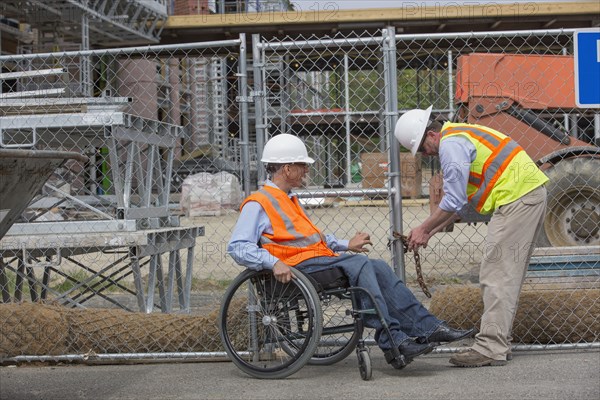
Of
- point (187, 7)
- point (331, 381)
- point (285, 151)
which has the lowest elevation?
point (331, 381)

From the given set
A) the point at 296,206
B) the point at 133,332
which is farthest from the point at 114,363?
the point at 296,206

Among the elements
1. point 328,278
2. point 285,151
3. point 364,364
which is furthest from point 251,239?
point 364,364

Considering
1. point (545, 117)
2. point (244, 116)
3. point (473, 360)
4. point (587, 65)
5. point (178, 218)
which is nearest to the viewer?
point (473, 360)

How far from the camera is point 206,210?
22.9 metres

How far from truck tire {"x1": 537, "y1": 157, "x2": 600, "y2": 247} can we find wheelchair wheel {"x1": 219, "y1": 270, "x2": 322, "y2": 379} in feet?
16.3

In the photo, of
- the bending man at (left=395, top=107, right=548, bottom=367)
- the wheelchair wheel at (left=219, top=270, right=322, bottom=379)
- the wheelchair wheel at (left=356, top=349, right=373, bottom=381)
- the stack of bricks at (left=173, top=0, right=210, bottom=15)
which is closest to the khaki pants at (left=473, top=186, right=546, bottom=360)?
the bending man at (left=395, top=107, right=548, bottom=367)

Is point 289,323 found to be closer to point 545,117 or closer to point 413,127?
point 413,127

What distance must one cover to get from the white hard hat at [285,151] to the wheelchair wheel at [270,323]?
0.71 m

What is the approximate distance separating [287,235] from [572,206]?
18.4ft

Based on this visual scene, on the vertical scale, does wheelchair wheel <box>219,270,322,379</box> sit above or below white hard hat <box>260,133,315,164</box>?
below

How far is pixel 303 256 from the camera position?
5.93 m

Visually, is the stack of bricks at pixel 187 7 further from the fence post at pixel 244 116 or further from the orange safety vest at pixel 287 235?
the orange safety vest at pixel 287 235

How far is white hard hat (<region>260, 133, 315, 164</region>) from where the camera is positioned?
6098 millimetres

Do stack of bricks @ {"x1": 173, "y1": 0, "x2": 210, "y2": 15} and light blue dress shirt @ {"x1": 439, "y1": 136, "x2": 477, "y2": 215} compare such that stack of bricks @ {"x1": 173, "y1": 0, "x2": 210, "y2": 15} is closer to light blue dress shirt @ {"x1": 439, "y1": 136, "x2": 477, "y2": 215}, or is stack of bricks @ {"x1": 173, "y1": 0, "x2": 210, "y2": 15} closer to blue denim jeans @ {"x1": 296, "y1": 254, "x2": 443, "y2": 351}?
light blue dress shirt @ {"x1": 439, "y1": 136, "x2": 477, "y2": 215}
